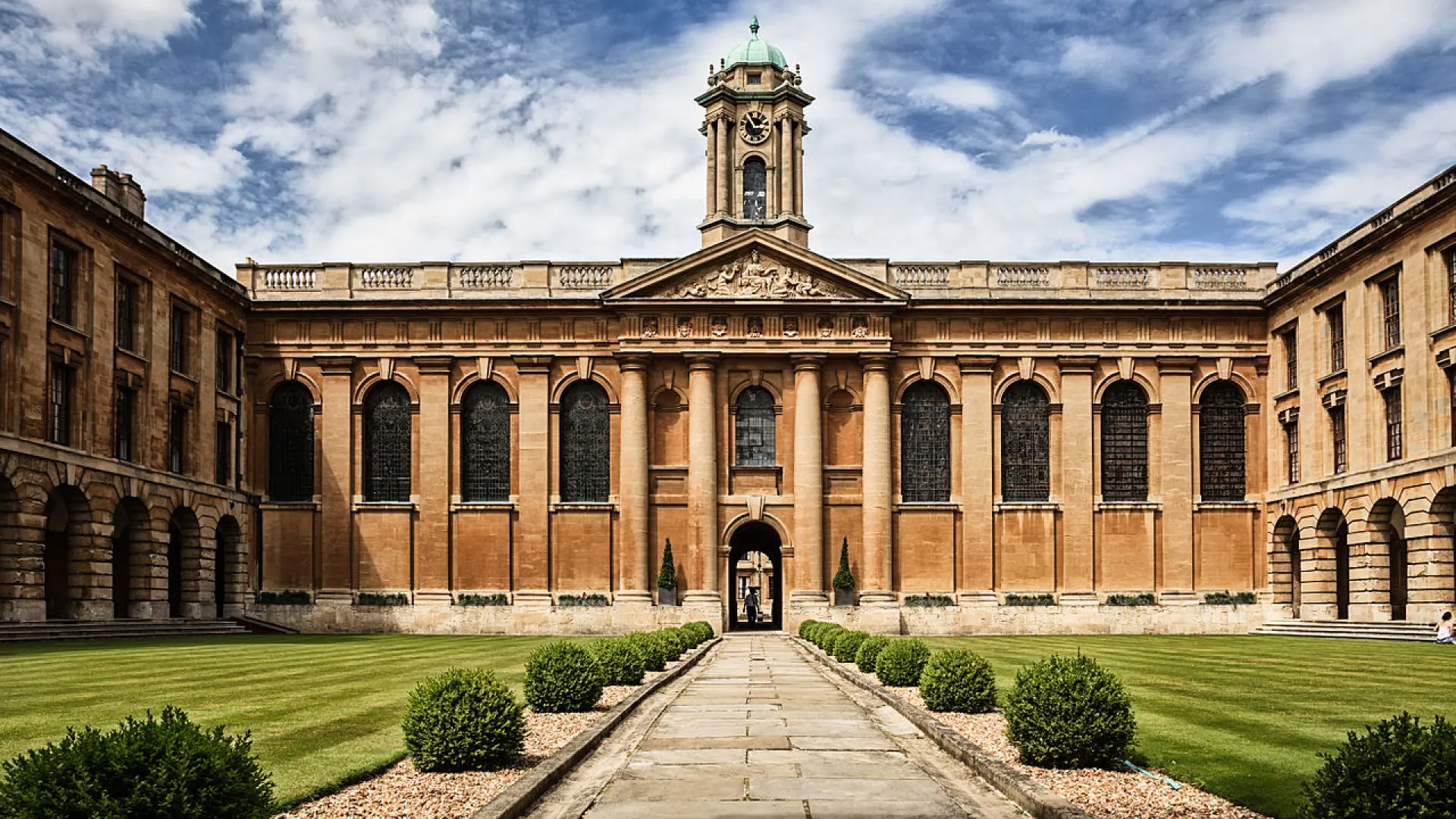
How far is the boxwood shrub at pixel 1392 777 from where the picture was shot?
25.4 feet

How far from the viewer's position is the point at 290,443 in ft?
173

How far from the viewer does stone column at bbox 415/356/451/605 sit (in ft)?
171

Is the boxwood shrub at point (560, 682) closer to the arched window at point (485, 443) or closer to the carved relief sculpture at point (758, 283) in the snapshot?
the carved relief sculpture at point (758, 283)

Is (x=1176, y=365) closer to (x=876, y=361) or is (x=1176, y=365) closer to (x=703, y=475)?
(x=876, y=361)

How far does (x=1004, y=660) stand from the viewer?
30469mm

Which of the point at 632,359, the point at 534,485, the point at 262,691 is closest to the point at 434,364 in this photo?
the point at 534,485

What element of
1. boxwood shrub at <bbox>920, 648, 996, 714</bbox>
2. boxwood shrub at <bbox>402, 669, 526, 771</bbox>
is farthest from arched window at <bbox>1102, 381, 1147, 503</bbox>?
boxwood shrub at <bbox>402, 669, 526, 771</bbox>

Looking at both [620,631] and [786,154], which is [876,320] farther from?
[620,631]

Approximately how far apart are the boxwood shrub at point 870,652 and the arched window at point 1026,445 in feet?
87.5

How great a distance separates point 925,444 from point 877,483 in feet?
9.31

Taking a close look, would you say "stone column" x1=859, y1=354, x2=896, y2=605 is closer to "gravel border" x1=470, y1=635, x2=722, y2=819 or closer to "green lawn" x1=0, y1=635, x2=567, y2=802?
"green lawn" x1=0, y1=635, x2=567, y2=802

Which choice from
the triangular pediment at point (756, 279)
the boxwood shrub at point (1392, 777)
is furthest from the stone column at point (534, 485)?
the boxwood shrub at point (1392, 777)

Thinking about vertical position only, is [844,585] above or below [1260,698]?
below

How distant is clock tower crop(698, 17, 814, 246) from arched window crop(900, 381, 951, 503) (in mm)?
8627
